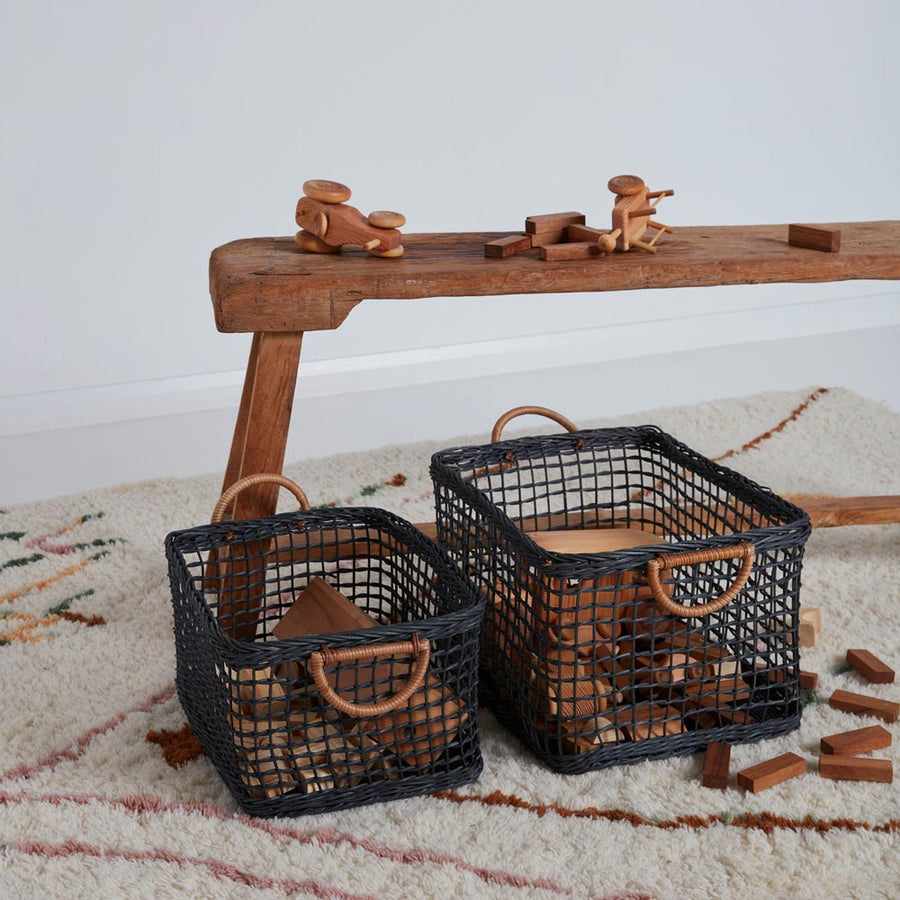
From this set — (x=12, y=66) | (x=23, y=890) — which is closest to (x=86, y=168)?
(x=12, y=66)

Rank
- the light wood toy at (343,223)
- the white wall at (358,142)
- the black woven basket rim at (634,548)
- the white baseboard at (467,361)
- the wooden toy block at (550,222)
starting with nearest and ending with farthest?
the black woven basket rim at (634,548), the light wood toy at (343,223), the wooden toy block at (550,222), the white wall at (358,142), the white baseboard at (467,361)

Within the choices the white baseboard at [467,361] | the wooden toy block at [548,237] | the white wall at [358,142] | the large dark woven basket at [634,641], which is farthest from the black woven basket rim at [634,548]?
the white baseboard at [467,361]

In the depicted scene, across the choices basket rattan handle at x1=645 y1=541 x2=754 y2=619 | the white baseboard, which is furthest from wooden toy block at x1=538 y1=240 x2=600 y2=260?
the white baseboard

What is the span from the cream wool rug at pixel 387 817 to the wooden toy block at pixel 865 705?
23mm

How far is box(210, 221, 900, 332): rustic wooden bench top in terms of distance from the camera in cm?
168

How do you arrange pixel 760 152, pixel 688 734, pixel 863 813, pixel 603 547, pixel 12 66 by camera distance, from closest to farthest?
1. pixel 863 813
2. pixel 688 734
3. pixel 603 547
4. pixel 12 66
5. pixel 760 152

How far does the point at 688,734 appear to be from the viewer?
1.52 m

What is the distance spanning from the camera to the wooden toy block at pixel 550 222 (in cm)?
188

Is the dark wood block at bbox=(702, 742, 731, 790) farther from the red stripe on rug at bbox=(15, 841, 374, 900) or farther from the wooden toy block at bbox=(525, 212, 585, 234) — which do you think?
the wooden toy block at bbox=(525, 212, 585, 234)

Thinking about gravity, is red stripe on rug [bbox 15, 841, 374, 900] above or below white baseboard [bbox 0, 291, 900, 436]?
below

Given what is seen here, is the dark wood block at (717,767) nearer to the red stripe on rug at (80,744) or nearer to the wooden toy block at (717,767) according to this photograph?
the wooden toy block at (717,767)

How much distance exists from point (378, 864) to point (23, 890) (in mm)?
371

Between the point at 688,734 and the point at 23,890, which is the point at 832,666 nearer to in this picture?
the point at 688,734

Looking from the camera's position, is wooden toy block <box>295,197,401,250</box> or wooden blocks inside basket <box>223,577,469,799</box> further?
wooden toy block <box>295,197,401,250</box>
